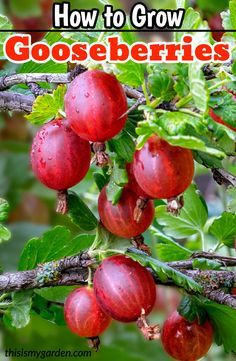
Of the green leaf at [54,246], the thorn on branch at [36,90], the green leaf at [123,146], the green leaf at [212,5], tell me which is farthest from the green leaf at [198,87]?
the green leaf at [212,5]

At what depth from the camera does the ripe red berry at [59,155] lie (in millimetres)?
713

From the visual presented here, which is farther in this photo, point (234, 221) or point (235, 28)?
point (234, 221)

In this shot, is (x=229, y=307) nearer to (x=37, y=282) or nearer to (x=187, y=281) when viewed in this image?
(x=187, y=281)

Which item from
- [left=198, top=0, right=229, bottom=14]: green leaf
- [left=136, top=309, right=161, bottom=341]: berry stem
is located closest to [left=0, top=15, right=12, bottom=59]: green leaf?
[left=136, top=309, right=161, bottom=341]: berry stem

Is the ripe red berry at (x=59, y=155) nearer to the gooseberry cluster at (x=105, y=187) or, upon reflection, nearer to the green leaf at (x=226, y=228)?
the gooseberry cluster at (x=105, y=187)

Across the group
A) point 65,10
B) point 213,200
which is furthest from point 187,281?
point 213,200

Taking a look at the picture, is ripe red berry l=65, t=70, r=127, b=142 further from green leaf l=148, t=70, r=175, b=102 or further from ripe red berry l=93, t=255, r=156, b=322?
ripe red berry l=93, t=255, r=156, b=322

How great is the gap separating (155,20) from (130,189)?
0.71ft

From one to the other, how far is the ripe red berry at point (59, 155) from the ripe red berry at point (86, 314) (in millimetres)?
136

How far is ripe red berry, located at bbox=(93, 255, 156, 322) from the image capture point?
29.0 inches

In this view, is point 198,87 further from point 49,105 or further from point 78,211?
point 78,211

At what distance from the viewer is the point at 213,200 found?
194 cm

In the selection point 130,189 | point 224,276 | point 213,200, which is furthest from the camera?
point 213,200

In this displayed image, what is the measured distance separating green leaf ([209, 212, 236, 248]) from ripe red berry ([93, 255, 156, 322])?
0.58 ft
